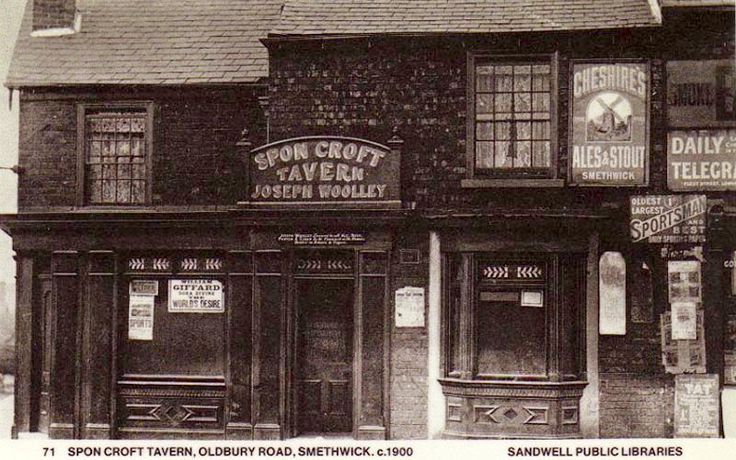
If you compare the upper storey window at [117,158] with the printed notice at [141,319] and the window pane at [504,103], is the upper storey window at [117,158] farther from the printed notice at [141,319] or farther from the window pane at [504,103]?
the window pane at [504,103]

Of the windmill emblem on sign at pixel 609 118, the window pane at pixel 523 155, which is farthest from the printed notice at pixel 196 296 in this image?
the windmill emblem on sign at pixel 609 118

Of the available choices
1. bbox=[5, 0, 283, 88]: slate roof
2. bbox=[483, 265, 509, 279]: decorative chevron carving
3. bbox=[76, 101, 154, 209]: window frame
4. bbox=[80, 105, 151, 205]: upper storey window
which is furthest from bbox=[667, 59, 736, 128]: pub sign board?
bbox=[80, 105, 151, 205]: upper storey window

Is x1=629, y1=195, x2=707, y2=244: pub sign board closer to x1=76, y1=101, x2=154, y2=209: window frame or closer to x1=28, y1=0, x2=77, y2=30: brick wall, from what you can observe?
x1=76, y1=101, x2=154, y2=209: window frame

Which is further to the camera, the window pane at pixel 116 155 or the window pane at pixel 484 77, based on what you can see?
the window pane at pixel 116 155

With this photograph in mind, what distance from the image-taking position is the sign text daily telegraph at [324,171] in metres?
11.7

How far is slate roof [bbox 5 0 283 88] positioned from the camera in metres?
12.4

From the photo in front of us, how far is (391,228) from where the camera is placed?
11.7 meters

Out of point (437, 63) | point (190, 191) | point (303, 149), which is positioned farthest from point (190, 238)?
point (437, 63)

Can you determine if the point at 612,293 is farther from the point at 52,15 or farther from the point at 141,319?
the point at 52,15

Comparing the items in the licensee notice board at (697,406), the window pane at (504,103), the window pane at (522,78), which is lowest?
the licensee notice board at (697,406)

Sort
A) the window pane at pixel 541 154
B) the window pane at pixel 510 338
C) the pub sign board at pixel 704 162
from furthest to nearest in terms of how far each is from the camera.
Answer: the window pane at pixel 541 154 < the window pane at pixel 510 338 < the pub sign board at pixel 704 162

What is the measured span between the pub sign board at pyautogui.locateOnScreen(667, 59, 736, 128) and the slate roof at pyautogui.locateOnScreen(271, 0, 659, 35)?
2.70 ft

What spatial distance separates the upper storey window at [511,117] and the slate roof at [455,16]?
1.69ft

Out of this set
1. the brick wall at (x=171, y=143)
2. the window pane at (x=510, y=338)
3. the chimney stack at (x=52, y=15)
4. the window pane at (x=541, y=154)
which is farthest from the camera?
the chimney stack at (x=52, y=15)
